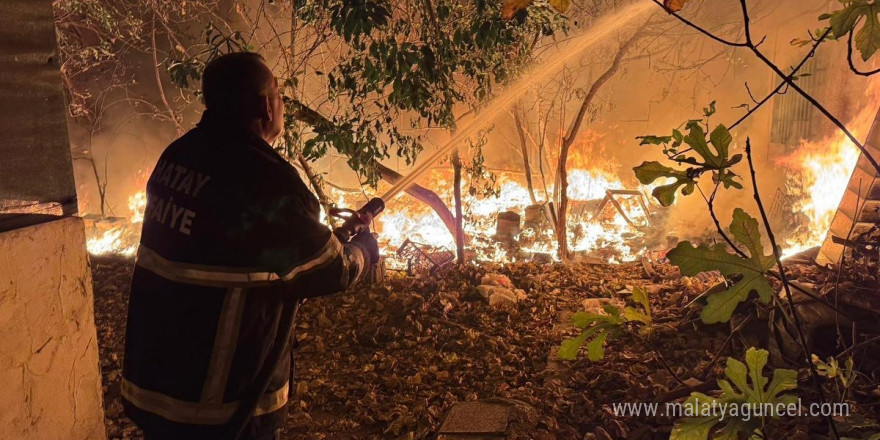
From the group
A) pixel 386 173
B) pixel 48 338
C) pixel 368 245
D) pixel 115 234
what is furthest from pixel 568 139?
pixel 115 234

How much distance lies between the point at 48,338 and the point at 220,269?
137 cm

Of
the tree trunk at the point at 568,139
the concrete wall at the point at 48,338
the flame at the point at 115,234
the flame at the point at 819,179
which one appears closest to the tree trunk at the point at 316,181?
→ the concrete wall at the point at 48,338

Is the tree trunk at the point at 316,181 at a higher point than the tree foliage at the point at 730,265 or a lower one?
higher

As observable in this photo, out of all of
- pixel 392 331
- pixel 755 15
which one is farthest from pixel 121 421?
pixel 755 15

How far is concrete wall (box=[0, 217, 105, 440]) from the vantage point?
97.7 inches

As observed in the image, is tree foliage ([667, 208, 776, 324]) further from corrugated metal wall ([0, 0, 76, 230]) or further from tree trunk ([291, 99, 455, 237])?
tree trunk ([291, 99, 455, 237])

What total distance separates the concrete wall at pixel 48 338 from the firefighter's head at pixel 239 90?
1208mm

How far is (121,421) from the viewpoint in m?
3.85

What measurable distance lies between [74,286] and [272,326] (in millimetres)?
1408

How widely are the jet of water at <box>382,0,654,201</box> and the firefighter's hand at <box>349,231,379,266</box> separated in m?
1.74

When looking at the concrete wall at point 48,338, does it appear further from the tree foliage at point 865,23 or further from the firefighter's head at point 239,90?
the tree foliage at point 865,23

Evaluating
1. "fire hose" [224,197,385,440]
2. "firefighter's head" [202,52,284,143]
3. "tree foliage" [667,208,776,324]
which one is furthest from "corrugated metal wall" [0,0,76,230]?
"tree foliage" [667,208,776,324]

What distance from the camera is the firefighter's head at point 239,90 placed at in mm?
2178

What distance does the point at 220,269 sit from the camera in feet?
6.56
